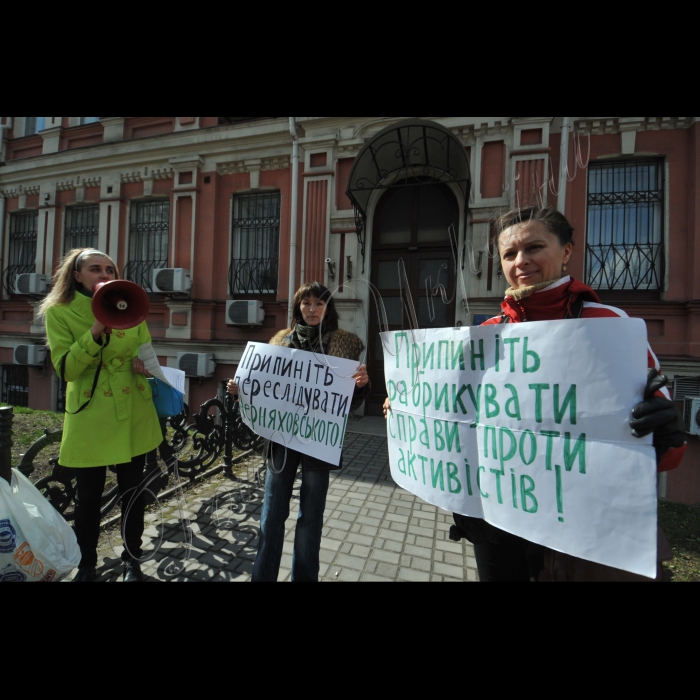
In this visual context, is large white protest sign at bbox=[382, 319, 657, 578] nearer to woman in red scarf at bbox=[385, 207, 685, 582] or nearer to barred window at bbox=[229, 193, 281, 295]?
woman in red scarf at bbox=[385, 207, 685, 582]

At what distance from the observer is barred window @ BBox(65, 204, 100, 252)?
849 centimetres

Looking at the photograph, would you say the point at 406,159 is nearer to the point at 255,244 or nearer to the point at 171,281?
the point at 255,244

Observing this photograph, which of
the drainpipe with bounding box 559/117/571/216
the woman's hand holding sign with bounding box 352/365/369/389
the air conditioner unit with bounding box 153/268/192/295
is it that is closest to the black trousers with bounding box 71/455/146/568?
the woman's hand holding sign with bounding box 352/365/369/389

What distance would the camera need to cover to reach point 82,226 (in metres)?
8.62

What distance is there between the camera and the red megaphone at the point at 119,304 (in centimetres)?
180

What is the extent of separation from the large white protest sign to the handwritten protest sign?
1.56 ft

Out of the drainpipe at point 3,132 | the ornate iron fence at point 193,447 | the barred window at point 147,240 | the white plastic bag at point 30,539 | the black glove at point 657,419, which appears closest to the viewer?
the black glove at point 657,419

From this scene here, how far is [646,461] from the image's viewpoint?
1083 millimetres

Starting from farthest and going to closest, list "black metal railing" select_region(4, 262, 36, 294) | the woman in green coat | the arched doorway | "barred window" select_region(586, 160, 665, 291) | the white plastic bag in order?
"black metal railing" select_region(4, 262, 36, 294)
the arched doorway
"barred window" select_region(586, 160, 665, 291)
the woman in green coat
the white plastic bag

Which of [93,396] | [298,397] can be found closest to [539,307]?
[298,397]

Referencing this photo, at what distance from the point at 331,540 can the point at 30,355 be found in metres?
9.54

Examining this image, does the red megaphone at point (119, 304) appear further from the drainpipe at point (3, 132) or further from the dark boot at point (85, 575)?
the drainpipe at point (3, 132)

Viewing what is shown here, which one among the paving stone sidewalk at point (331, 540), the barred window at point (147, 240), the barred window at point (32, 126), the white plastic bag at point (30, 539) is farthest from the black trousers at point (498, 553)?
the barred window at point (32, 126)

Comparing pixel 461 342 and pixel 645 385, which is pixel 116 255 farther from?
pixel 645 385
